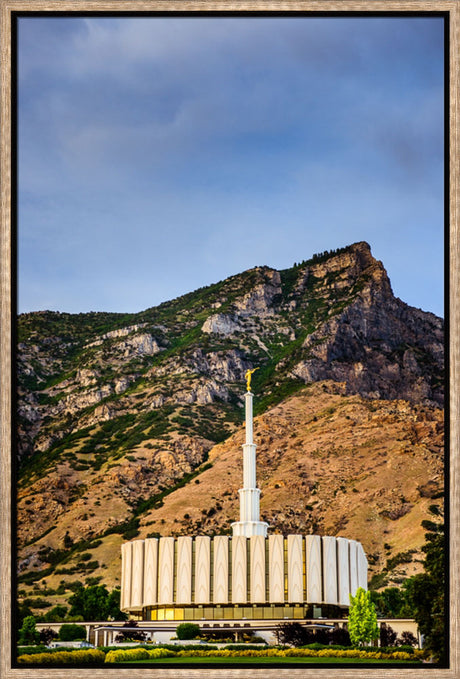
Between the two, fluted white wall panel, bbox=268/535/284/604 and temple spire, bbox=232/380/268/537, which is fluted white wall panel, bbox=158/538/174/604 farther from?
fluted white wall panel, bbox=268/535/284/604

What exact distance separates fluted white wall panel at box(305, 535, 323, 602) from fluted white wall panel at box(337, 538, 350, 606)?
193 cm

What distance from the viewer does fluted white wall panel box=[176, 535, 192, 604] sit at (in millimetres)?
60844

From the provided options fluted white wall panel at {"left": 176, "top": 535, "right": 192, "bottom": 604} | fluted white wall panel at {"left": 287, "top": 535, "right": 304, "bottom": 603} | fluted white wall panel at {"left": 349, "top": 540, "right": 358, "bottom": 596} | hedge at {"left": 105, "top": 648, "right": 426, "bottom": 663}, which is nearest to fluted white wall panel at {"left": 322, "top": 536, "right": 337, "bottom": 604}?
fluted white wall panel at {"left": 287, "top": 535, "right": 304, "bottom": 603}

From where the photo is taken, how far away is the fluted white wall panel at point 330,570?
60781 millimetres

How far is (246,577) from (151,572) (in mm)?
6717

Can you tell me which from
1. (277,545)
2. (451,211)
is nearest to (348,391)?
(277,545)

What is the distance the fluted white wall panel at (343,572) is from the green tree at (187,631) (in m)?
12.5

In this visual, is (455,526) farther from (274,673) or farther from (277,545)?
(277,545)

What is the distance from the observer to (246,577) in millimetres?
60156

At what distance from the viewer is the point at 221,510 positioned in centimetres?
10812

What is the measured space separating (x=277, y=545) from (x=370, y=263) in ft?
351

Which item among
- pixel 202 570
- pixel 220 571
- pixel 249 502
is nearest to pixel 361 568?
pixel 249 502

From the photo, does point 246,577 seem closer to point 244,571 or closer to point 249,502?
point 244,571

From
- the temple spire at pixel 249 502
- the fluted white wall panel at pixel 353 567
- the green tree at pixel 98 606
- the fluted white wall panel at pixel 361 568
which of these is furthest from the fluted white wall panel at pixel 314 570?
the green tree at pixel 98 606
